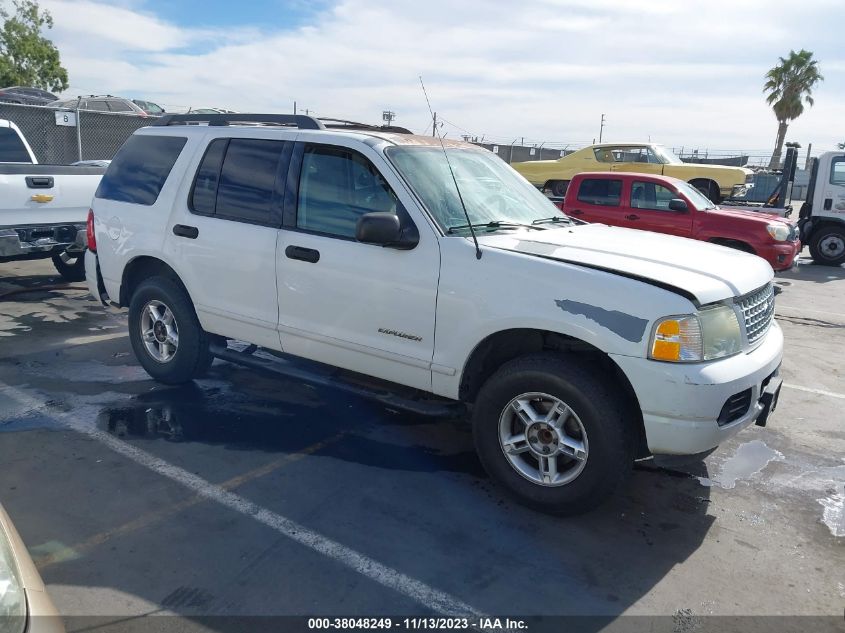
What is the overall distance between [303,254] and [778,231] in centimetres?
857

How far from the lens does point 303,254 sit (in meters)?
4.34

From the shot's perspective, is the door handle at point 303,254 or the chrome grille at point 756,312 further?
the door handle at point 303,254

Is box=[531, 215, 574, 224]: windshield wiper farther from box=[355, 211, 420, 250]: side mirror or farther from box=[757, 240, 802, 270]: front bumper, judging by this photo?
box=[757, 240, 802, 270]: front bumper

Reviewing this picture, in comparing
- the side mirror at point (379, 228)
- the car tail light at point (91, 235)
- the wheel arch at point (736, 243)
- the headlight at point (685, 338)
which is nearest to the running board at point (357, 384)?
the side mirror at point (379, 228)

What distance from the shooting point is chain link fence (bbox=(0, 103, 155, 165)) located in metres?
15.0

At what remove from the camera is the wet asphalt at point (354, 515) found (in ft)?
10.0

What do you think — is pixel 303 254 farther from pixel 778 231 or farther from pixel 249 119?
pixel 778 231

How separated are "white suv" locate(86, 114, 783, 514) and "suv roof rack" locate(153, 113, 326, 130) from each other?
0.06ft

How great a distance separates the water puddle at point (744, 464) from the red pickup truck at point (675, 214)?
6.02 meters

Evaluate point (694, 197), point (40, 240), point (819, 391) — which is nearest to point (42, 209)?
point (40, 240)

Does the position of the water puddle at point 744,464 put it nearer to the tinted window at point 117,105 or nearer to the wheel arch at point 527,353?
the wheel arch at point 527,353

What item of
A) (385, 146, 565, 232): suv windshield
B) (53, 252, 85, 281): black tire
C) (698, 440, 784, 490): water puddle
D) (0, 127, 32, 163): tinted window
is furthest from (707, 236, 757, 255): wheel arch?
(0, 127, 32, 163): tinted window

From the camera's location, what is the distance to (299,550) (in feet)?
11.0

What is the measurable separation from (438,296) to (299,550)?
59.3 inches
